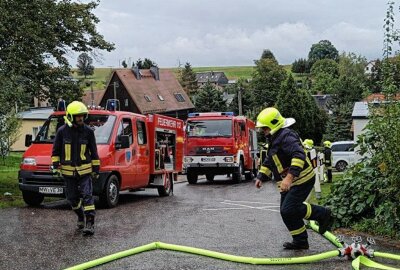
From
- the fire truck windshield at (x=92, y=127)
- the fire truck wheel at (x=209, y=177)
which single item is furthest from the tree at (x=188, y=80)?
the fire truck windshield at (x=92, y=127)

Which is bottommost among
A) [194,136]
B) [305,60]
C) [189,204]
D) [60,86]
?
[189,204]

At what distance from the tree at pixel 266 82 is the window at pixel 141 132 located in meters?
72.4

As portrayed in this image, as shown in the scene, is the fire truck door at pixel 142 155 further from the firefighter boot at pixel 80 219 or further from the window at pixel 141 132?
the firefighter boot at pixel 80 219

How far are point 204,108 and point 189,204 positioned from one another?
2100 inches

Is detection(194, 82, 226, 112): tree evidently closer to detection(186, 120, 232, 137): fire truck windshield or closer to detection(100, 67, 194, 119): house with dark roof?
detection(100, 67, 194, 119): house with dark roof

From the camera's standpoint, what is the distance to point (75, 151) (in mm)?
8570

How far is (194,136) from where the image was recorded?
2158 centimetres

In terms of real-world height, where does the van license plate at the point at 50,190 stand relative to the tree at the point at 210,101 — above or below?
below

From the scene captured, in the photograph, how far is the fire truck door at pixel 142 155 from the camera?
44.1 feet

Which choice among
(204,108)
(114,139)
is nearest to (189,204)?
(114,139)

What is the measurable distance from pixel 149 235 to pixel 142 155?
570 cm

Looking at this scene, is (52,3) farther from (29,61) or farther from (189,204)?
(189,204)

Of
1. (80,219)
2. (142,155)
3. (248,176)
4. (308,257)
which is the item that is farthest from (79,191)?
(248,176)

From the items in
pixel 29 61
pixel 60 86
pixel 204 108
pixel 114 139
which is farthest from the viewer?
pixel 204 108
